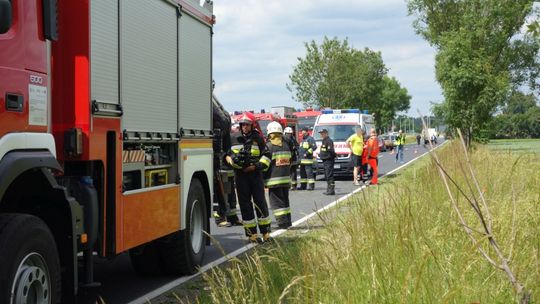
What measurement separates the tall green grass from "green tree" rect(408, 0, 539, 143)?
1135 inches

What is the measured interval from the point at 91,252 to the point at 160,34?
2.52 m

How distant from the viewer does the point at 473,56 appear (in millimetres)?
36188

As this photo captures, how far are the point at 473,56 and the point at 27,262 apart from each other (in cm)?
3484

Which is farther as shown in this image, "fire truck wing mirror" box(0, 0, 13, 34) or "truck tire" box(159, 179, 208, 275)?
"truck tire" box(159, 179, 208, 275)

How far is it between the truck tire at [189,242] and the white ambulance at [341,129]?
49.1ft

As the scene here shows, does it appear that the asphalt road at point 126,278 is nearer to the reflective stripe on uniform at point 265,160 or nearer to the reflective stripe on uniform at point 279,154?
the reflective stripe on uniform at point 265,160

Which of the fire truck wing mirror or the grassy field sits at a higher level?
the fire truck wing mirror

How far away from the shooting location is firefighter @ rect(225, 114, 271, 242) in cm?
944

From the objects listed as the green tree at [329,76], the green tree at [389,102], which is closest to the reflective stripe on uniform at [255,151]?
the green tree at [329,76]

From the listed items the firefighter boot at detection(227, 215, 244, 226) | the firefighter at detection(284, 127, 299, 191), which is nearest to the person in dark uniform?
the firefighter at detection(284, 127, 299, 191)

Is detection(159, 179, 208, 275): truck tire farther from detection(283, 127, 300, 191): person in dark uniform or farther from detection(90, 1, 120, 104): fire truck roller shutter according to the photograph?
detection(283, 127, 300, 191): person in dark uniform

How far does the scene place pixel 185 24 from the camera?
295 inches

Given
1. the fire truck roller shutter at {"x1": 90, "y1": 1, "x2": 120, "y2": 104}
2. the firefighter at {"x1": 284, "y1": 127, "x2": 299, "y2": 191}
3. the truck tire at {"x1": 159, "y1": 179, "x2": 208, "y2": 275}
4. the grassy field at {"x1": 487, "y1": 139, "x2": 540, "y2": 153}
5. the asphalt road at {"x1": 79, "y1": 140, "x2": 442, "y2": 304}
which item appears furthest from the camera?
the firefighter at {"x1": 284, "y1": 127, "x2": 299, "y2": 191}

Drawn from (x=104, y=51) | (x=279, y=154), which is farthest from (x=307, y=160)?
(x=104, y=51)
